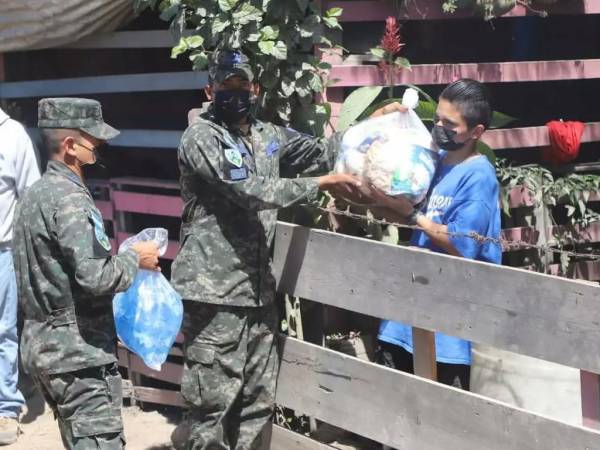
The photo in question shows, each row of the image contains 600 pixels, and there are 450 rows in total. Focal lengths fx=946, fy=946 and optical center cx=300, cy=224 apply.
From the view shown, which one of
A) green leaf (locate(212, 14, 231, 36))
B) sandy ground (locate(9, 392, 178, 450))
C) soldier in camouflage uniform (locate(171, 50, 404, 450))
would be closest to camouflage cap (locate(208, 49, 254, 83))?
soldier in camouflage uniform (locate(171, 50, 404, 450))

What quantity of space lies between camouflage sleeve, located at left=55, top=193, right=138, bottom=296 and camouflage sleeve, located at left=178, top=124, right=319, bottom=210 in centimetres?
46

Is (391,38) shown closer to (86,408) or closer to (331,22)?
(331,22)

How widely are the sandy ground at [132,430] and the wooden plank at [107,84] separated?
1842 mm

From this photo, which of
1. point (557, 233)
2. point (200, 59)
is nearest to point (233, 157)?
point (200, 59)

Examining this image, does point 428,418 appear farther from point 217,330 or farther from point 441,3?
point 441,3

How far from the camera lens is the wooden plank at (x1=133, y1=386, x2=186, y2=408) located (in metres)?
5.28

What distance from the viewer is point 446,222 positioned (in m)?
3.43

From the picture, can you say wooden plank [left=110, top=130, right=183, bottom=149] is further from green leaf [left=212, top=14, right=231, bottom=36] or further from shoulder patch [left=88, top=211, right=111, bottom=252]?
shoulder patch [left=88, top=211, right=111, bottom=252]

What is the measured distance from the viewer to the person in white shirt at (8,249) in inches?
204

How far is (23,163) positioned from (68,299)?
2.13 metres

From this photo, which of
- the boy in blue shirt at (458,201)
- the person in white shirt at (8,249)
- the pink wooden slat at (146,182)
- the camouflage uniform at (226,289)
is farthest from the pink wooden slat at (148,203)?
the boy in blue shirt at (458,201)

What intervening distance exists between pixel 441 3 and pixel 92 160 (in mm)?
2015

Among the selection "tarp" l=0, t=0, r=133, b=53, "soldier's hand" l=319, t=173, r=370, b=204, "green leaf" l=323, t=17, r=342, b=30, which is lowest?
"soldier's hand" l=319, t=173, r=370, b=204

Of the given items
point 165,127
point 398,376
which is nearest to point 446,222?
point 398,376
